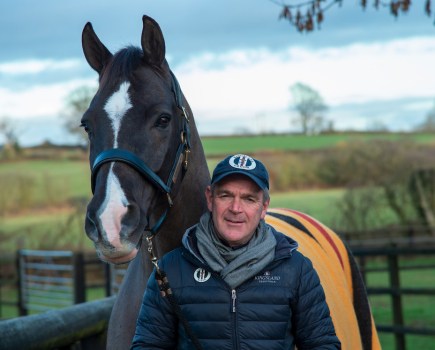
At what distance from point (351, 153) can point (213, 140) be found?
36.1 feet

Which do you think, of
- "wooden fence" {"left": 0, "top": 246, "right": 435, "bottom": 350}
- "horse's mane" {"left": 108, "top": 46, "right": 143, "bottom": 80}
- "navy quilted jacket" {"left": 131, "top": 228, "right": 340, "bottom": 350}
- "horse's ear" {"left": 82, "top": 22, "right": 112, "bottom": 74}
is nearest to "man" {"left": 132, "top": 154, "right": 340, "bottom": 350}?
"navy quilted jacket" {"left": 131, "top": 228, "right": 340, "bottom": 350}

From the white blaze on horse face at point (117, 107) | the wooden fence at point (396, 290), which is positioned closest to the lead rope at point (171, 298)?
the white blaze on horse face at point (117, 107)

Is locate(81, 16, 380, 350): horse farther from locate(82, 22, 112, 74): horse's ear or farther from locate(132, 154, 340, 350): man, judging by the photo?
locate(132, 154, 340, 350): man

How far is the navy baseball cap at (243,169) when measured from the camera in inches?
102

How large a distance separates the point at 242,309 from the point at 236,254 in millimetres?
198

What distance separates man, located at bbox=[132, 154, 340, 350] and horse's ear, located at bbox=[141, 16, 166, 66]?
25.4 inches

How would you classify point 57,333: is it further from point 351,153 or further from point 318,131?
point 318,131

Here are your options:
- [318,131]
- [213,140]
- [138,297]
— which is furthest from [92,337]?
[318,131]

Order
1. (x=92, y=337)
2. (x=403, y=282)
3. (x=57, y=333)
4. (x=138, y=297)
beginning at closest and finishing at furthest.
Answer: (x=138, y=297)
(x=57, y=333)
(x=92, y=337)
(x=403, y=282)

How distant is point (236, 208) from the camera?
8.46 ft

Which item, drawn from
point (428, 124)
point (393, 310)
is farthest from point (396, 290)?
A: point (428, 124)

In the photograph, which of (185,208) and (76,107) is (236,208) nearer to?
(185,208)

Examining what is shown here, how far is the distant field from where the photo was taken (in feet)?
108

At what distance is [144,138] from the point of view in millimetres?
2754
